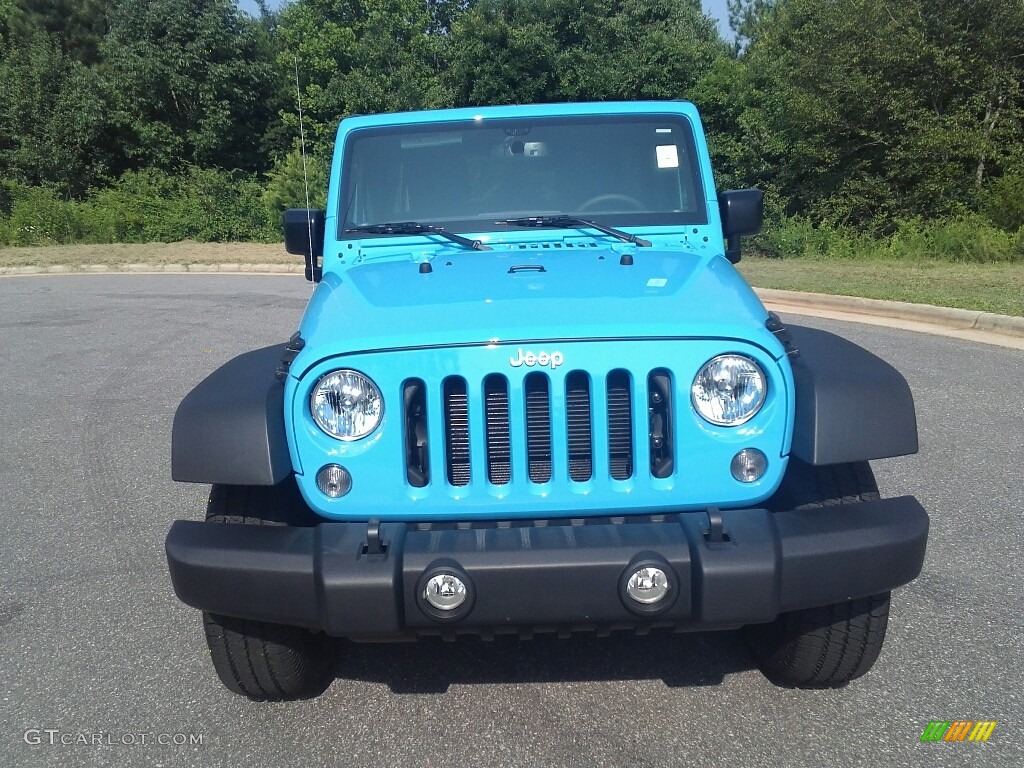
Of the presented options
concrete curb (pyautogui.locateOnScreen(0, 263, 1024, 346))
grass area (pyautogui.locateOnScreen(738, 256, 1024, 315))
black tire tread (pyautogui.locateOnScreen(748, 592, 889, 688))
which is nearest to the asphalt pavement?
black tire tread (pyautogui.locateOnScreen(748, 592, 889, 688))

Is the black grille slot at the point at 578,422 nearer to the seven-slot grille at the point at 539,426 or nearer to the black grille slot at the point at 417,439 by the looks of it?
the seven-slot grille at the point at 539,426

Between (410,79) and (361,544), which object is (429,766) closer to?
(361,544)

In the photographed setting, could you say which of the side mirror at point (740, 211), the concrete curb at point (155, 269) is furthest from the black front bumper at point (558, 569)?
the concrete curb at point (155, 269)

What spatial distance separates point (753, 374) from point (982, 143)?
736 inches

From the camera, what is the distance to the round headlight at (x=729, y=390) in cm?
268

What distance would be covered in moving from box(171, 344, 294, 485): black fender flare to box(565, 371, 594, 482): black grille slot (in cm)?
81

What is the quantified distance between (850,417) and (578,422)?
2.53 feet

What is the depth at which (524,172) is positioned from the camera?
4090 mm

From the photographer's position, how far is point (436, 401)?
264 centimetres

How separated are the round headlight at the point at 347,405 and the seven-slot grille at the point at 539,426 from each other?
0.10m

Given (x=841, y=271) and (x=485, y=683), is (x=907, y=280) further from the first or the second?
(x=485, y=683)

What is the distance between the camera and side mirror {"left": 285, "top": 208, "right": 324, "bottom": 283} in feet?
13.6

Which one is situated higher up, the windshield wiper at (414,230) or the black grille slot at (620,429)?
the windshield wiper at (414,230)

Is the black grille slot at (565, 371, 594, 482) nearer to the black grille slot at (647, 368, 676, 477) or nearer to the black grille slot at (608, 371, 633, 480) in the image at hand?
the black grille slot at (608, 371, 633, 480)
